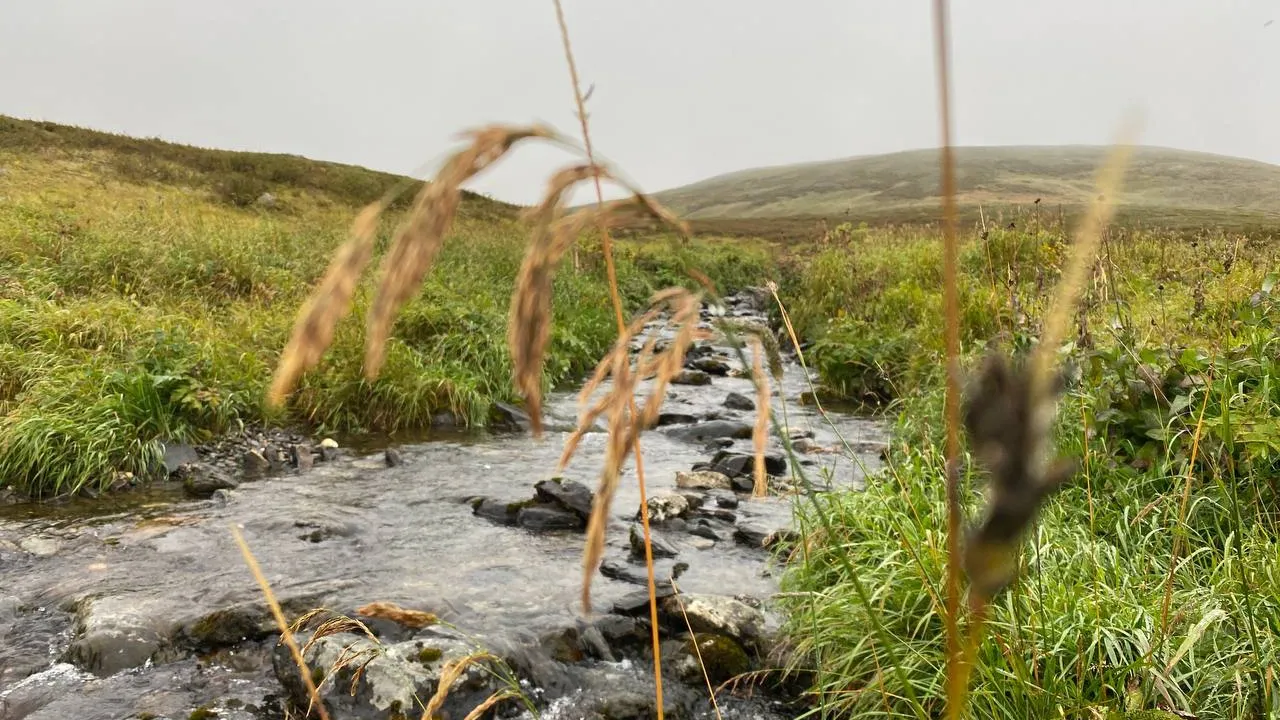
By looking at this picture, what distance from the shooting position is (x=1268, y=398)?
390 centimetres

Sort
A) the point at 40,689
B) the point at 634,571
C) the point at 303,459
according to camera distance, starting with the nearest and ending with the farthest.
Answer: the point at 40,689
the point at 634,571
the point at 303,459

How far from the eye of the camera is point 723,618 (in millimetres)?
4125

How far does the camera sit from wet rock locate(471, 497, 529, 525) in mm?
6285

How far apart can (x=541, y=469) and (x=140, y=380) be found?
3.72m

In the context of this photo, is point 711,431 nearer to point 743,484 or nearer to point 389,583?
point 743,484

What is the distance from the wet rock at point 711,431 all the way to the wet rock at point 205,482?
437 centimetres

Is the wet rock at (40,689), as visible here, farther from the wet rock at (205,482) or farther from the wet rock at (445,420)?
the wet rock at (445,420)

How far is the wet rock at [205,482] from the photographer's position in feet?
21.8

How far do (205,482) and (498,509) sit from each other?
8.24 ft

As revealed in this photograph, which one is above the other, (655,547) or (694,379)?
(655,547)

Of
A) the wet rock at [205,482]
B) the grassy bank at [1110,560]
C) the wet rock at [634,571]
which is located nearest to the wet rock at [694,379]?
the grassy bank at [1110,560]

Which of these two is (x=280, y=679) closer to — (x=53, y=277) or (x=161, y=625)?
(x=161, y=625)

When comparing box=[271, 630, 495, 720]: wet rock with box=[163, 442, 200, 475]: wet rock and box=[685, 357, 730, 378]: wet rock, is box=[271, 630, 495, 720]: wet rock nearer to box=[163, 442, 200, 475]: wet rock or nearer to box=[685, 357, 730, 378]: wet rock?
box=[163, 442, 200, 475]: wet rock

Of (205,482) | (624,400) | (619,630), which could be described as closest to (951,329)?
(624,400)
